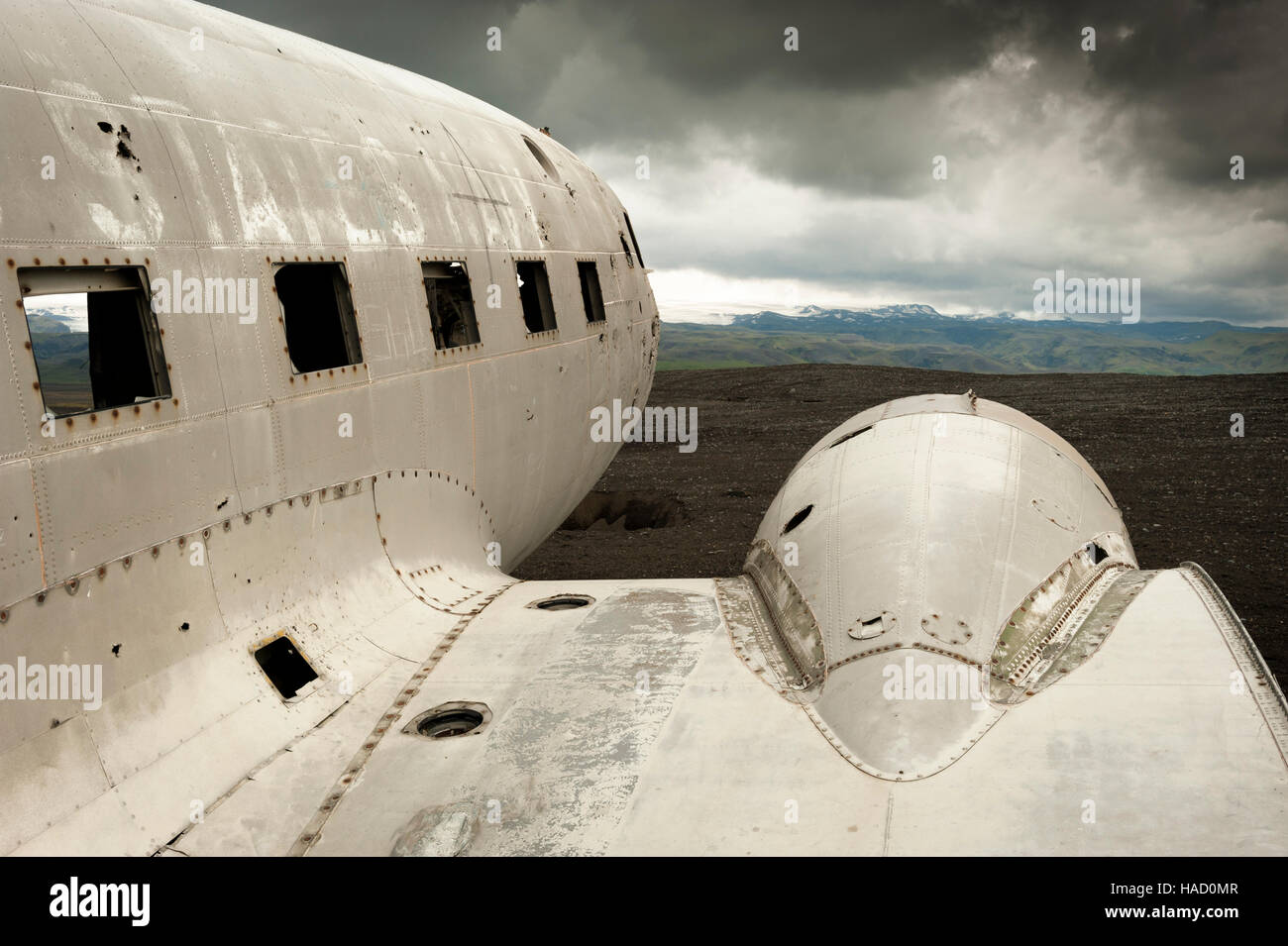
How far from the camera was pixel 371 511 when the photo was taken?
6578mm

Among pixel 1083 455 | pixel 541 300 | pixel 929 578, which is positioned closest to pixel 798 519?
pixel 929 578

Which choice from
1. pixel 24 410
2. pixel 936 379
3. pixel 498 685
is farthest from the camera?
pixel 936 379

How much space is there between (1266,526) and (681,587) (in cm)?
1455

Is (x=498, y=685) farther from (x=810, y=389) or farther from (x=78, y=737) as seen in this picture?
(x=810, y=389)

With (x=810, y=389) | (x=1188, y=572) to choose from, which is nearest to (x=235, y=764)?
(x=1188, y=572)

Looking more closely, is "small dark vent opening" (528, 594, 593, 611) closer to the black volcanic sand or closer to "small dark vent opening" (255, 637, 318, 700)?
"small dark vent opening" (255, 637, 318, 700)

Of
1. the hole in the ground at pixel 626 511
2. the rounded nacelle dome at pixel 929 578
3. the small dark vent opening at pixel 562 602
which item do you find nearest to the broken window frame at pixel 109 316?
the small dark vent opening at pixel 562 602

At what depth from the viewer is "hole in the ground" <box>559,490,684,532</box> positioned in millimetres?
20531

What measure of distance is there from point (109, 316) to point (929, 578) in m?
5.32

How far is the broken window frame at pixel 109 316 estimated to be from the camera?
13.8 ft

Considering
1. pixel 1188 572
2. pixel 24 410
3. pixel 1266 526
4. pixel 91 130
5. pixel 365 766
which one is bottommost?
pixel 1266 526

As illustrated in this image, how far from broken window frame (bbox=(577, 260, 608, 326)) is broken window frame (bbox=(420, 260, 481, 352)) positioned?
2323 mm

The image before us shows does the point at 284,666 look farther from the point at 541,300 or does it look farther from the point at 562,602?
the point at 541,300

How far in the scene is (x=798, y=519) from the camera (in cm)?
759
